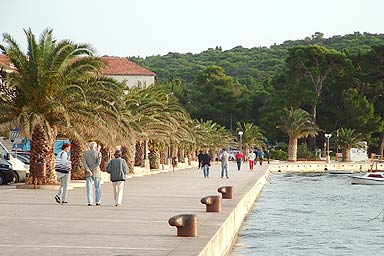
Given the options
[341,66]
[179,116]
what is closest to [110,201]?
[179,116]

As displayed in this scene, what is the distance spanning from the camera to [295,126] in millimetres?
99000

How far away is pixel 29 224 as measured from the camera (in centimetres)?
1681

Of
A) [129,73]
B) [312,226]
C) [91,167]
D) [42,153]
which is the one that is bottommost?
[312,226]

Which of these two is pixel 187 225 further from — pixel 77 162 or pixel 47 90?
pixel 77 162

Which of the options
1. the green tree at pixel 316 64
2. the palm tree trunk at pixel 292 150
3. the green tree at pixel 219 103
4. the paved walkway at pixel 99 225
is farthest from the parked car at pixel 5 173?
the green tree at pixel 219 103

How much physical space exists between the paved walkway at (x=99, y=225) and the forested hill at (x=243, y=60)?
397 feet

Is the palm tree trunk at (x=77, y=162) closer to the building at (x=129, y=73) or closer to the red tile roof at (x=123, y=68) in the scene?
the red tile roof at (x=123, y=68)

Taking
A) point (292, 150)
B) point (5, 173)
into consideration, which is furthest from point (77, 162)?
point (292, 150)

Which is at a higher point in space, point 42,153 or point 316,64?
point 316,64

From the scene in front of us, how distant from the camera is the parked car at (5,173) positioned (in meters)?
34.1

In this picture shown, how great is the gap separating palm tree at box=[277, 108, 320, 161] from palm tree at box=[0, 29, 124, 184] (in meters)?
69.8

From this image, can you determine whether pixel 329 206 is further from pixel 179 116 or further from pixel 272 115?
pixel 272 115

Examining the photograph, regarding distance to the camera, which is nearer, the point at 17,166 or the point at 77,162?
the point at 17,166

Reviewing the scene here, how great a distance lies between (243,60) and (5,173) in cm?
14419
